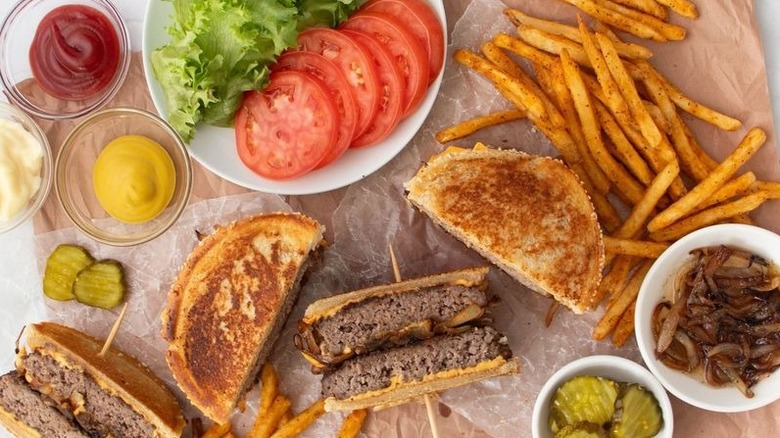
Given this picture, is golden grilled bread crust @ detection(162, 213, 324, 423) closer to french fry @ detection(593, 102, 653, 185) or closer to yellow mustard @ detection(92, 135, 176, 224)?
yellow mustard @ detection(92, 135, 176, 224)

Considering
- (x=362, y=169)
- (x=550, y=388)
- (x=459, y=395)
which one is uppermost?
(x=362, y=169)

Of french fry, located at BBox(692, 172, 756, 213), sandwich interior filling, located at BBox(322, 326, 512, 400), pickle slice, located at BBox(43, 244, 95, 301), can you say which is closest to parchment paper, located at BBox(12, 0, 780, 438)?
pickle slice, located at BBox(43, 244, 95, 301)

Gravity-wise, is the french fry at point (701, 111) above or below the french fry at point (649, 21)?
below

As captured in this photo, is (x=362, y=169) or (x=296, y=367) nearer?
(x=362, y=169)

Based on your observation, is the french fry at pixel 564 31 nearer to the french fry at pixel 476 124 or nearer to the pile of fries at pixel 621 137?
the pile of fries at pixel 621 137

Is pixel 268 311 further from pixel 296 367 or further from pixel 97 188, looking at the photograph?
pixel 97 188

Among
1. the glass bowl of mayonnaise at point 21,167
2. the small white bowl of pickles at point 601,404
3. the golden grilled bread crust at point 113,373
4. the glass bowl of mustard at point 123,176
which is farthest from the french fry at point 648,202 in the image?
the glass bowl of mayonnaise at point 21,167

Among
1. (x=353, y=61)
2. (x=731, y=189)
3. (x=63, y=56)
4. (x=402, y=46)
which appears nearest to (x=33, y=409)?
(x=63, y=56)

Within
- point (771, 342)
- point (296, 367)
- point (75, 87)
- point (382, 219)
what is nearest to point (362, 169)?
point (382, 219)
